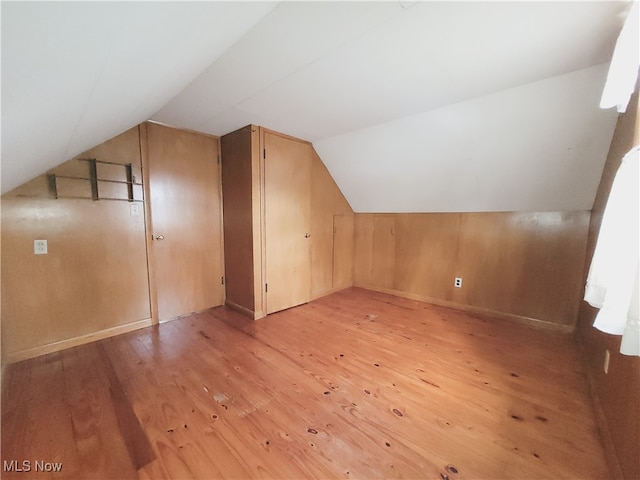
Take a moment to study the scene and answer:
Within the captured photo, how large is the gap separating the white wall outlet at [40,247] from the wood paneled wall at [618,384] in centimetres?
367

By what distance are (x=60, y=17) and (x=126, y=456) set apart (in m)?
1.68

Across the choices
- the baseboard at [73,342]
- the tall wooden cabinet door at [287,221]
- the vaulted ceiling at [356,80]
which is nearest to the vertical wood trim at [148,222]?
the baseboard at [73,342]

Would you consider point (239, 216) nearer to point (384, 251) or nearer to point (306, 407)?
point (306, 407)

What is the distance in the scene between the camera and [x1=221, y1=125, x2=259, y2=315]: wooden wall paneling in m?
2.62

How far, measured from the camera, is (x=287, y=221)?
115 inches

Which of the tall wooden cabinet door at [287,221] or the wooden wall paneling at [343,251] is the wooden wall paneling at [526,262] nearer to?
the wooden wall paneling at [343,251]

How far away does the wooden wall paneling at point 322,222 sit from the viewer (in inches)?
129

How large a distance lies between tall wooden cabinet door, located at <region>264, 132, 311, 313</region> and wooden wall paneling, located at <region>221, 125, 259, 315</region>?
0.61 ft

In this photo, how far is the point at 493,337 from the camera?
7.66 ft

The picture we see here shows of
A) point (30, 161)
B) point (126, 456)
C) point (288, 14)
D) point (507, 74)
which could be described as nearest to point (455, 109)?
point (507, 74)

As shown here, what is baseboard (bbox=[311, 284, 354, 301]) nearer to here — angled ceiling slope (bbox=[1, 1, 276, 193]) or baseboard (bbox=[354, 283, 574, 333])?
baseboard (bbox=[354, 283, 574, 333])

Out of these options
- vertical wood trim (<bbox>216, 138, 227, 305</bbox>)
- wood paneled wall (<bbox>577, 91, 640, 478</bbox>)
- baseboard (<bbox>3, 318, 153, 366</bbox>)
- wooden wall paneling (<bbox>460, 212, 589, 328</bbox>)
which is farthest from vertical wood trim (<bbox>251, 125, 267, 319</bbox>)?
wood paneled wall (<bbox>577, 91, 640, 478</bbox>)

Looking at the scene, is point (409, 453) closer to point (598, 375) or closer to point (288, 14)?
point (598, 375)

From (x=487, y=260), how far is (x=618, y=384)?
1.83 metres
